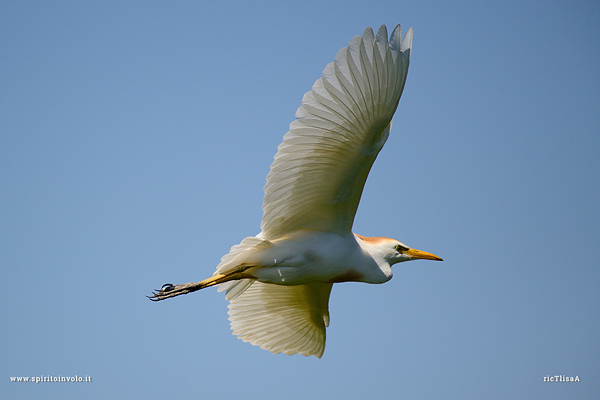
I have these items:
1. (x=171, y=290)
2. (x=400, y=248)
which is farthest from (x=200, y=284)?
(x=400, y=248)

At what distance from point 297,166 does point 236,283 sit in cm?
207

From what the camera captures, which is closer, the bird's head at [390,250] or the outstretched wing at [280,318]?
the bird's head at [390,250]

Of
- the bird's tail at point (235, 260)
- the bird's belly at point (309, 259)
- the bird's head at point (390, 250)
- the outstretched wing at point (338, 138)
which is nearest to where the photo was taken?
the outstretched wing at point (338, 138)

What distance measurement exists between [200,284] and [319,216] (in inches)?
66.2

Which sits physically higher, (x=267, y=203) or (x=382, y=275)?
(x=267, y=203)

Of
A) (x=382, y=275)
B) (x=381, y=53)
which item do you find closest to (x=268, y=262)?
(x=382, y=275)

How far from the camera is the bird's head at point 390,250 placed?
7555 mm

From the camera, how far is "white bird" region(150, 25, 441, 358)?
18.6ft

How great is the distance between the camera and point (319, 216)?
7.02 m

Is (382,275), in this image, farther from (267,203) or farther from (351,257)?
(267,203)

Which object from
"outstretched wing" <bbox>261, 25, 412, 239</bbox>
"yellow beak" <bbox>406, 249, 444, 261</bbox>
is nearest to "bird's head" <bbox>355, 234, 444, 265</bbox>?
"yellow beak" <bbox>406, 249, 444, 261</bbox>

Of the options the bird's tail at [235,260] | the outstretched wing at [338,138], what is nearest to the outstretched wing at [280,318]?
the bird's tail at [235,260]

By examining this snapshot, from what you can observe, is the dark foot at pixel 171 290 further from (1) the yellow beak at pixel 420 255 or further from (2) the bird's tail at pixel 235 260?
(1) the yellow beak at pixel 420 255

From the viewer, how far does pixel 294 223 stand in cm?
709
